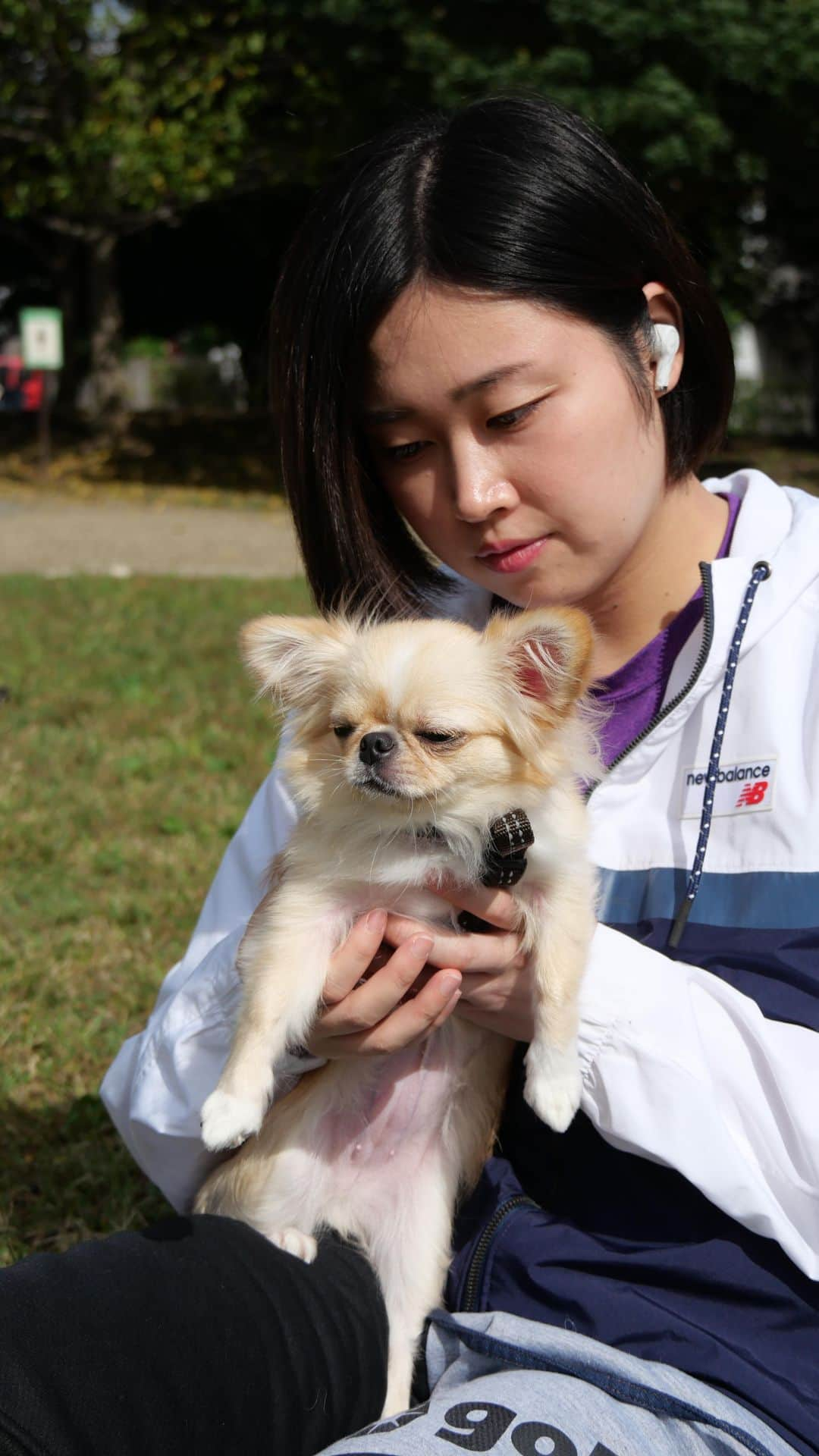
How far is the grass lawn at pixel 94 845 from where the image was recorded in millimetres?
3139

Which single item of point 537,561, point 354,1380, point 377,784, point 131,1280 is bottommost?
point 354,1380

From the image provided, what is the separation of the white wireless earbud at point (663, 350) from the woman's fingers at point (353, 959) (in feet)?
3.56

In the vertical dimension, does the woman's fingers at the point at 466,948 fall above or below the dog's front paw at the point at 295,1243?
above

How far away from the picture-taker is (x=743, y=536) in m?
2.26

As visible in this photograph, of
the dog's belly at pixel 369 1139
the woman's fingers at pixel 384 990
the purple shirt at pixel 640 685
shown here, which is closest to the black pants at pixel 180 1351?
the dog's belly at pixel 369 1139

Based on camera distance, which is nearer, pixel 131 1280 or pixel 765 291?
pixel 131 1280

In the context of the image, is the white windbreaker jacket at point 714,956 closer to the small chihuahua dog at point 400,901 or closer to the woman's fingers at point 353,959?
the small chihuahua dog at point 400,901

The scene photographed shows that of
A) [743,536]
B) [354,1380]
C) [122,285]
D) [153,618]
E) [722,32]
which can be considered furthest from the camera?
[122,285]

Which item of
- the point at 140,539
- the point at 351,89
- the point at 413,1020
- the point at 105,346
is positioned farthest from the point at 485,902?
the point at 105,346

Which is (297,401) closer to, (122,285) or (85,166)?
(85,166)

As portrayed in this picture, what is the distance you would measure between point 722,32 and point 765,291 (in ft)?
35.5

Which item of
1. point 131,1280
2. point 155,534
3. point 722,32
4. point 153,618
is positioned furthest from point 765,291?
point 131,1280

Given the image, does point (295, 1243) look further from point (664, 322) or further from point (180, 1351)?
point (664, 322)

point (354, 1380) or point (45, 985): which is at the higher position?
point (354, 1380)
